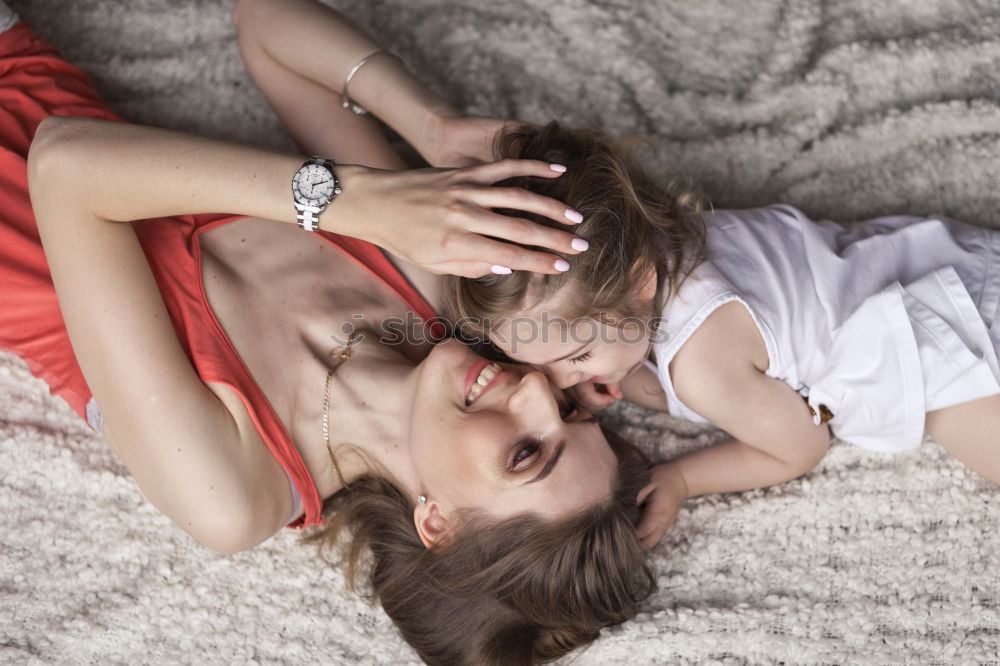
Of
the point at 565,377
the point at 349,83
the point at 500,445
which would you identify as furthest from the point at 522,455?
the point at 349,83

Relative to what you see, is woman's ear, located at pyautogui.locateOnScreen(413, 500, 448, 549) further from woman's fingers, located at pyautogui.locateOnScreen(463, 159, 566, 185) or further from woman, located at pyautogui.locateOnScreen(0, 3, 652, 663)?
woman's fingers, located at pyautogui.locateOnScreen(463, 159, 566, 185)

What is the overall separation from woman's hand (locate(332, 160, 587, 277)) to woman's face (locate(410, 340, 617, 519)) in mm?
235

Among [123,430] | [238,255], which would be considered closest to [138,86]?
[238,255]

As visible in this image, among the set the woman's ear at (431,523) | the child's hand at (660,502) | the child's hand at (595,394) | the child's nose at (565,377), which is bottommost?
the child's hand at (660,502)

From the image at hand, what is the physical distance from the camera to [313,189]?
129cm

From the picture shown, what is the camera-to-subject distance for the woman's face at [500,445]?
1.36 m

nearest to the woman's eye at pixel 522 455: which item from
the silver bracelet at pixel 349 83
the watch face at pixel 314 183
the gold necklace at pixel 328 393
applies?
the gold necklace at pixel 328 393

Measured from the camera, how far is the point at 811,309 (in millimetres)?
1557

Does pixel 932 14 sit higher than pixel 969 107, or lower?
higher

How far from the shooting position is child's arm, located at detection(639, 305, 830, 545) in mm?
1497

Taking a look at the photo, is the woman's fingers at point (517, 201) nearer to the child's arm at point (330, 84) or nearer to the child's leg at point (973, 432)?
the child's arm at point (330, 84)

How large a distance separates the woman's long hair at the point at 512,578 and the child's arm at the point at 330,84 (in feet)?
2.01

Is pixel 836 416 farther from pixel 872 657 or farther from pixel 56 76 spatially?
pixel 56 76

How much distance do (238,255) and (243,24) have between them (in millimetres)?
488
